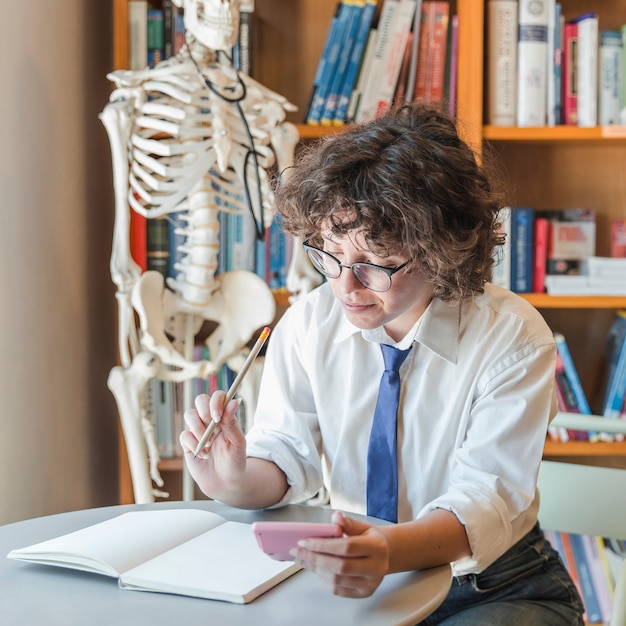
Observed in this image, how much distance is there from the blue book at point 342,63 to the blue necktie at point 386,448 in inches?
44.1

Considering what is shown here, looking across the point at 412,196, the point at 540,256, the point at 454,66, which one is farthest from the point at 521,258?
the point at 412,196

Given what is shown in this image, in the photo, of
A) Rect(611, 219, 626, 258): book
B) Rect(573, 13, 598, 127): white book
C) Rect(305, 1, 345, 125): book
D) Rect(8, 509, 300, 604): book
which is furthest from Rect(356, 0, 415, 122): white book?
Rect(8, 509, 300, 604): book

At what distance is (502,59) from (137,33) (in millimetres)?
951

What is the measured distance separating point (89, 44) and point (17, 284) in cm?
77

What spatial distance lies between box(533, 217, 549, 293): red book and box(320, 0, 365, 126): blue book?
0.64m

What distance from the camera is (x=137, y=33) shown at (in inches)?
88.4

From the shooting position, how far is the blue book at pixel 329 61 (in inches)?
89.4

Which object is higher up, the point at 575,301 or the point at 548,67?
the point at 548,67

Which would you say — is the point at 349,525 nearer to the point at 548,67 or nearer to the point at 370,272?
the point at 370,272

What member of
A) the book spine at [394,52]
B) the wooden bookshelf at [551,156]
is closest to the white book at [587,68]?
the wooden bookshelf at [551,156]

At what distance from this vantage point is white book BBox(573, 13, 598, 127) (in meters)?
2.26

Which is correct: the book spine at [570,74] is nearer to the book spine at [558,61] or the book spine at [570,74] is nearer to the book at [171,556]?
the book spine at [558,61]

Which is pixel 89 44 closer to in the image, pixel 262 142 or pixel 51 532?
pixel 262 142

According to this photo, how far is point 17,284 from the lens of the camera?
1.91 meters
